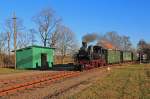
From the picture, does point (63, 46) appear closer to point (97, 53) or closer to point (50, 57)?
point (50, 57)

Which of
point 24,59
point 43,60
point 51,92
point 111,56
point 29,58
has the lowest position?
point 51,92

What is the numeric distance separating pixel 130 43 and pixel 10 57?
4338 inches

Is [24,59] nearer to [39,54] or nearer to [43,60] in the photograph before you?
[39,54]

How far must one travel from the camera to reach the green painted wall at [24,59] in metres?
52.6

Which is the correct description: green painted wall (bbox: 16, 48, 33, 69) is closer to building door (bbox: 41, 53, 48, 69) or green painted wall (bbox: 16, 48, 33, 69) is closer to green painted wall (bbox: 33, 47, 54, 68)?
green painted wall (bbox: 33, 47, 54, 68)

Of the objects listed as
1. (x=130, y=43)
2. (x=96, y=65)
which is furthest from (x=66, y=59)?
(x=130, y=43)

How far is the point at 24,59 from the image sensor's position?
52.8 meters

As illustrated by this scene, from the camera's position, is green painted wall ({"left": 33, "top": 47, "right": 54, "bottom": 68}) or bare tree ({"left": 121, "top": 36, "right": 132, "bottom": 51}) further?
bare tree ({"left": 121, "top": 36, "right": 132, "bottom": 51})

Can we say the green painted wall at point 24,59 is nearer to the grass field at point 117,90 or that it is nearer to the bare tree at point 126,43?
the grass field at point 117,90

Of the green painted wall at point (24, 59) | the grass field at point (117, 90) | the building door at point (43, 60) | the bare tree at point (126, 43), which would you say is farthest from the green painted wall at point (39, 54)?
the bare tree at point (126, 43)

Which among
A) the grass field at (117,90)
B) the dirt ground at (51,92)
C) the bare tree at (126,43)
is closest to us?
the grass field at (117,90)

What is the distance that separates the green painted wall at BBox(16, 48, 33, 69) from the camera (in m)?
52.6

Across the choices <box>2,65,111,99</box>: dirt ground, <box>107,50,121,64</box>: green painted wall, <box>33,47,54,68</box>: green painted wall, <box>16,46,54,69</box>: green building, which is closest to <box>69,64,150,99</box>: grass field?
<box>2,65,111,99</box>: dirt ground

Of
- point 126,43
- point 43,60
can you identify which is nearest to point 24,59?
point 43,60
